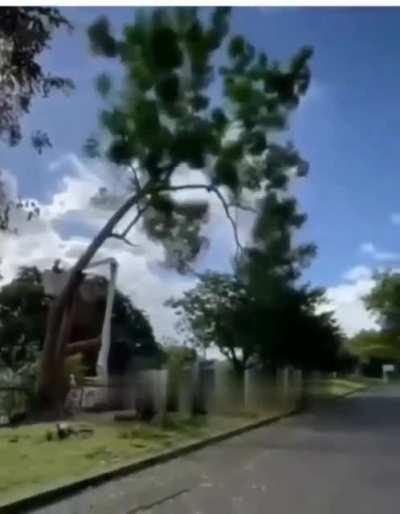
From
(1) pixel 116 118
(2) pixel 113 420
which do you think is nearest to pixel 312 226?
(1) pixel 116 118

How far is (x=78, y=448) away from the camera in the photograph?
190cm

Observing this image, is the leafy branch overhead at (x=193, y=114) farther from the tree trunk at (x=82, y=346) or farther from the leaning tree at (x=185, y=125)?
the tree trunk at (x=82, y=346)

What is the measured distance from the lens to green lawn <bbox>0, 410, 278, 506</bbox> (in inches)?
73.6

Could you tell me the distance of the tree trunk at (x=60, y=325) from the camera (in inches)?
73.7

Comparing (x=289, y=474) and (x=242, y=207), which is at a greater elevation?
(x=242, y=207)

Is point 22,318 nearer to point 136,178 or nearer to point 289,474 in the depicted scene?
point 136,178

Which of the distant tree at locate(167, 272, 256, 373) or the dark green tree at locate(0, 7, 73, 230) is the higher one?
the dark green tree at locate(0, 7, 73, 230)

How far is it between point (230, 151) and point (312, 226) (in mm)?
254

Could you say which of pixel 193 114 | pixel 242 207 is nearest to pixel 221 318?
pixel 242 207

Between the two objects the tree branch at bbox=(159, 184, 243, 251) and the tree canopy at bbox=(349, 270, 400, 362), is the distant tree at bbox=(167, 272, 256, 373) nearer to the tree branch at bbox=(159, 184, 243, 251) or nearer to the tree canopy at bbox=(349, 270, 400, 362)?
the tree branch at bbox=(159, 184, 243, 251)

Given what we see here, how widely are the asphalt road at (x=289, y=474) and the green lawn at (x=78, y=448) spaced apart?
5 centimetres

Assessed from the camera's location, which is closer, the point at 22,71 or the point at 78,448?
the point at 78,448

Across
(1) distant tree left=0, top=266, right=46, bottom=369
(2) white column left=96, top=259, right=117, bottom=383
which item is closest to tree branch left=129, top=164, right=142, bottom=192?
(2) white column left=96, top=259, right=117, bottom=383

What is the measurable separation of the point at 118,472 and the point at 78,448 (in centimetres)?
10
